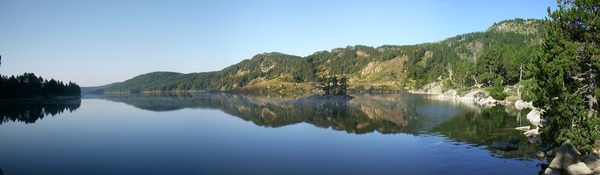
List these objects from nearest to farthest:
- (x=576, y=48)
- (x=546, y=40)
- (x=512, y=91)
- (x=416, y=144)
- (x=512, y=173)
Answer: (x=512, y=173), (x=576, y=48), (x=546, y=40), (x=416, y=144), (x=512, y=91)

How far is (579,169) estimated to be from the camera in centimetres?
3034

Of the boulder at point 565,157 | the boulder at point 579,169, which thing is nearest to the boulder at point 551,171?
the boulder at point 565,157

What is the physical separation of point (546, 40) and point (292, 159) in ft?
94.7

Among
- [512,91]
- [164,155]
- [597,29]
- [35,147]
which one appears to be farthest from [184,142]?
[512,91]

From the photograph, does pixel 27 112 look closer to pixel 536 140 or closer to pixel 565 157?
pixel 536 140

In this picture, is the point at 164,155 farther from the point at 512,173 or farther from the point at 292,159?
the point at 512,173

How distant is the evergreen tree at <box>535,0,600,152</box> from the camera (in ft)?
115

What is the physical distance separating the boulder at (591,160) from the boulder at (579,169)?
928 mm

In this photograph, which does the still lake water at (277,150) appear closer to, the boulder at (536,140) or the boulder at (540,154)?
the boulder at (540,154)

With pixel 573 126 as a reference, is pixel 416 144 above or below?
below

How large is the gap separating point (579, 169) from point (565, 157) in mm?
2514

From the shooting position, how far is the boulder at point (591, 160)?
30.8 meters

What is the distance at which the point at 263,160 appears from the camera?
138 ft

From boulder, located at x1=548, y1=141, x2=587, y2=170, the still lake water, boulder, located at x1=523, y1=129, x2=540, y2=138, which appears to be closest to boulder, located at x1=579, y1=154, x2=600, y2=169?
boulder, located at x1=548, y1=141, x2=587, y2=170
